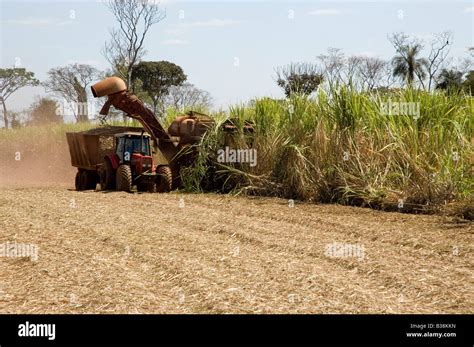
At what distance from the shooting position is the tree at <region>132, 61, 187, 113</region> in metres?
43.2

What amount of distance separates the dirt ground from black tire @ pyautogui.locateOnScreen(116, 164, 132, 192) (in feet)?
10.9

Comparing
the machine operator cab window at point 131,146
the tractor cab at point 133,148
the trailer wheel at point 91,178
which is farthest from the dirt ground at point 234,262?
the trailer wheel at point 91,178

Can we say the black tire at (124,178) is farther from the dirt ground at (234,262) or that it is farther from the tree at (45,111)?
the tree at (45,111)

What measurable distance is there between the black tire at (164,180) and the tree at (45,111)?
80.7 feet

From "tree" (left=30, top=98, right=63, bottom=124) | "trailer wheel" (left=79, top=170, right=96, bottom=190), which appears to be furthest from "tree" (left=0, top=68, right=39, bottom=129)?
"trailer wheel" (left=79, top=170, right=96, bottom=190)

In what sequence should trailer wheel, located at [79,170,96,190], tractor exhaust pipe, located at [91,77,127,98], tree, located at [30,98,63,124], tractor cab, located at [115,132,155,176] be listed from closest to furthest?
tractor cab, located at [115,132,155,176] < tractor exhaust pipe, located at [91,77,127,98] < trailer wheel, located at [79,170,96,190] < tree, located at [30,98,63,124]

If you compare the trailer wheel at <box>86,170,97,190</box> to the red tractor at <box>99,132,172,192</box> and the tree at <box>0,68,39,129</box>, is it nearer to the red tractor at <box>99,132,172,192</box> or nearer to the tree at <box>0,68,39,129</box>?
the red tractor at <box>99,132,172,192</box>

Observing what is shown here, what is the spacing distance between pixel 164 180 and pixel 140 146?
107cm

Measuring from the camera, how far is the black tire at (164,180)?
48.6 ft

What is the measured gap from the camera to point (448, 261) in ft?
23.4

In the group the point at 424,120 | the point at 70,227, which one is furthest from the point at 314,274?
the point at 424,120

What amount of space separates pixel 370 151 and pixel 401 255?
4601 millimetres

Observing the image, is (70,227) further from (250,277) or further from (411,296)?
(411,296)

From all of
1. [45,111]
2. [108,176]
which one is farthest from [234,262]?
[45,111]
